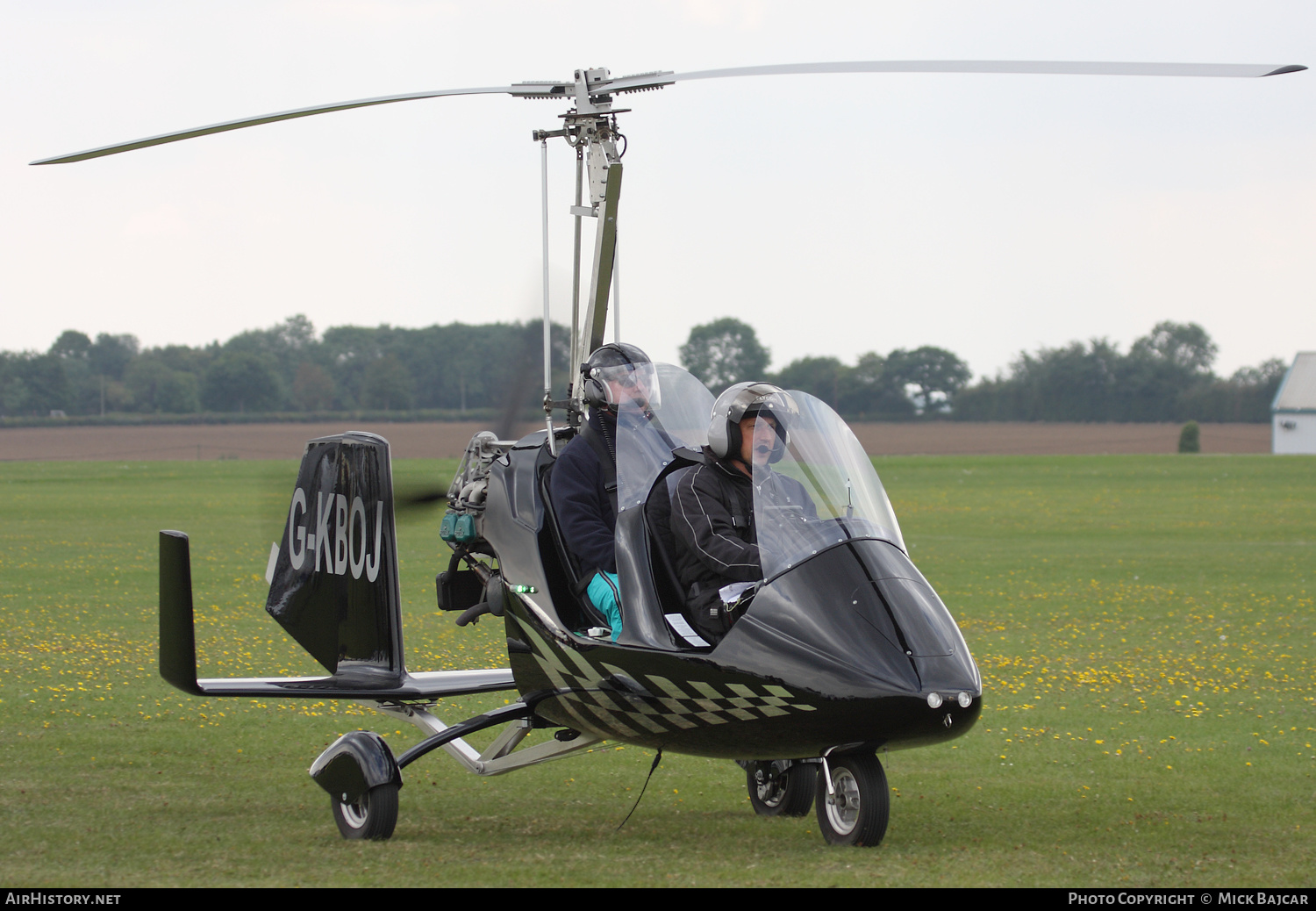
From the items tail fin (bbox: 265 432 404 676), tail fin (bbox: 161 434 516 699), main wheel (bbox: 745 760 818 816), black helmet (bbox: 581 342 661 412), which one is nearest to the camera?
black helmet (bbox: 581 342 661 412)

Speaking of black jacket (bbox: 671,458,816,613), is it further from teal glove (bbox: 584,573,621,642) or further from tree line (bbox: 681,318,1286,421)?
tree line (bbox: 681,318,1286,421)

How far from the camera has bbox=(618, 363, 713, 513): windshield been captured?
6098 millimetres

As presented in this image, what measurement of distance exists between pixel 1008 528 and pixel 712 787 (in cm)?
2153

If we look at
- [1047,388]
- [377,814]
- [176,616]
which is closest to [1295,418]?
[1047,388]

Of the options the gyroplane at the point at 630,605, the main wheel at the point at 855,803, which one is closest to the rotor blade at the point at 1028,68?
the gyroplane at the point at 630,605

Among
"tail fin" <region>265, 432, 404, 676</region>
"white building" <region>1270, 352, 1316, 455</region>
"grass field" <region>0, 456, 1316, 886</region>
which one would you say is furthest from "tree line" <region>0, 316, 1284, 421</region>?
"tail fin" <region>265, 432, 404, 676</region>

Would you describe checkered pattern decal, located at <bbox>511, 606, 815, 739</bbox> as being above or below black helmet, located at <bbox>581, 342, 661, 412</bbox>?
below

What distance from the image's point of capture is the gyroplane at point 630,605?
17.0 ft

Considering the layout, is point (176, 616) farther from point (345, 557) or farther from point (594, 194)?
point (594, 194)

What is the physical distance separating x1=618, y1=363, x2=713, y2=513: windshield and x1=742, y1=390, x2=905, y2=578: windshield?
0.54m

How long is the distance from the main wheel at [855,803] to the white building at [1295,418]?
273 feet

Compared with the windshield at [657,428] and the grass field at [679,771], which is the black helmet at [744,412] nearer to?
the windshield at [657,428]

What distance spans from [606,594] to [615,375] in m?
1.07
